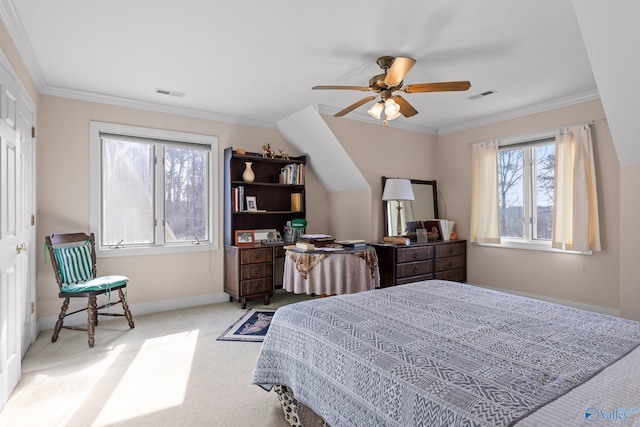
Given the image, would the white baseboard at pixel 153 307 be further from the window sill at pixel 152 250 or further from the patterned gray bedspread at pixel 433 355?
the patterned gray bedspread at pixel 433 355

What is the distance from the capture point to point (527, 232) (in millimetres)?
4641

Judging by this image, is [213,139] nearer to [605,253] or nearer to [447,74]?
[447,74]

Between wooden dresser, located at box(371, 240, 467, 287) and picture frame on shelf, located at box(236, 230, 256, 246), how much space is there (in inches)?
60.1

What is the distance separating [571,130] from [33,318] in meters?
5.79

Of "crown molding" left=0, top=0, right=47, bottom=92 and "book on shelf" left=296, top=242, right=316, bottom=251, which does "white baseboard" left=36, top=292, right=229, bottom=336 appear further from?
"crown molding" left=0, top=0, right=47, bottom=92

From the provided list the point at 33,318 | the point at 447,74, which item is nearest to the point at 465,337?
the point at 447,74

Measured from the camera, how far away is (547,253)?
438cm

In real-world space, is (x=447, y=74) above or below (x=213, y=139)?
above

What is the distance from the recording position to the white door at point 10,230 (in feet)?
7.19

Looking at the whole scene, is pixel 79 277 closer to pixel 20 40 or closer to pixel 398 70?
pixel 20 40

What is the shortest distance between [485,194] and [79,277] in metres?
4.82

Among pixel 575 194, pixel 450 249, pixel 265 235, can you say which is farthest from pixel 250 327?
pixel 575 194

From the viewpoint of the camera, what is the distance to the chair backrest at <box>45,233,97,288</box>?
3.37m

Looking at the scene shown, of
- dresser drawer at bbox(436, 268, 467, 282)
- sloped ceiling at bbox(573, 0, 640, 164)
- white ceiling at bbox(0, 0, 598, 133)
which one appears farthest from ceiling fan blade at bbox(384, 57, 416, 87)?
dresser drawer at bbox(436, 268, 467, 282)
